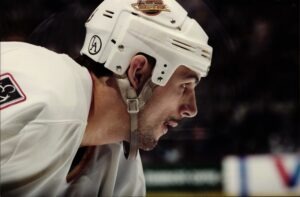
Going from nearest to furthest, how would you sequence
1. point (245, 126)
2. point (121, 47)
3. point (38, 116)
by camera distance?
point (38, 116) → point (121, 47) → point (245, 126)

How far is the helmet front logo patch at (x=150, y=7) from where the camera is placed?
1.39 metres

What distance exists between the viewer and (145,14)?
4.56 feet

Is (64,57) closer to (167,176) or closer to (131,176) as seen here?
(131,176)

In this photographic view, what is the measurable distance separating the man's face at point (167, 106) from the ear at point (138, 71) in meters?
0.04

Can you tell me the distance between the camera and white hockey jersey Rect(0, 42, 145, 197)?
1.18 m

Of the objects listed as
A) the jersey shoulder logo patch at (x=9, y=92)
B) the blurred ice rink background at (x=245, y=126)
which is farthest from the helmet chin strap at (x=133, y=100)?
the blurred ice rink background at (x=245, y=126)

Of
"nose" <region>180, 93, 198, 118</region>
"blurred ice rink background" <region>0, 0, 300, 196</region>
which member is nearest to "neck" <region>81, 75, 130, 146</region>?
"nose" <region>180, 93, 198, 118</region>

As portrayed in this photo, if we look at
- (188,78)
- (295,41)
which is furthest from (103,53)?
(295,41)

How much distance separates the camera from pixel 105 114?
1402 mm

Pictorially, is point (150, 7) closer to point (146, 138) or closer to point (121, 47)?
point (121, 47)

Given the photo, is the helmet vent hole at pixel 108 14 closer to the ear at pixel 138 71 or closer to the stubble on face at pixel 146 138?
the ear at pixel 138 71

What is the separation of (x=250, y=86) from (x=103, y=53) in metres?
2.37

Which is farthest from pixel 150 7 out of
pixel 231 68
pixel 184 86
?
pixel 231 68

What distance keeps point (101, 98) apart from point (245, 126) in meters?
2.22
